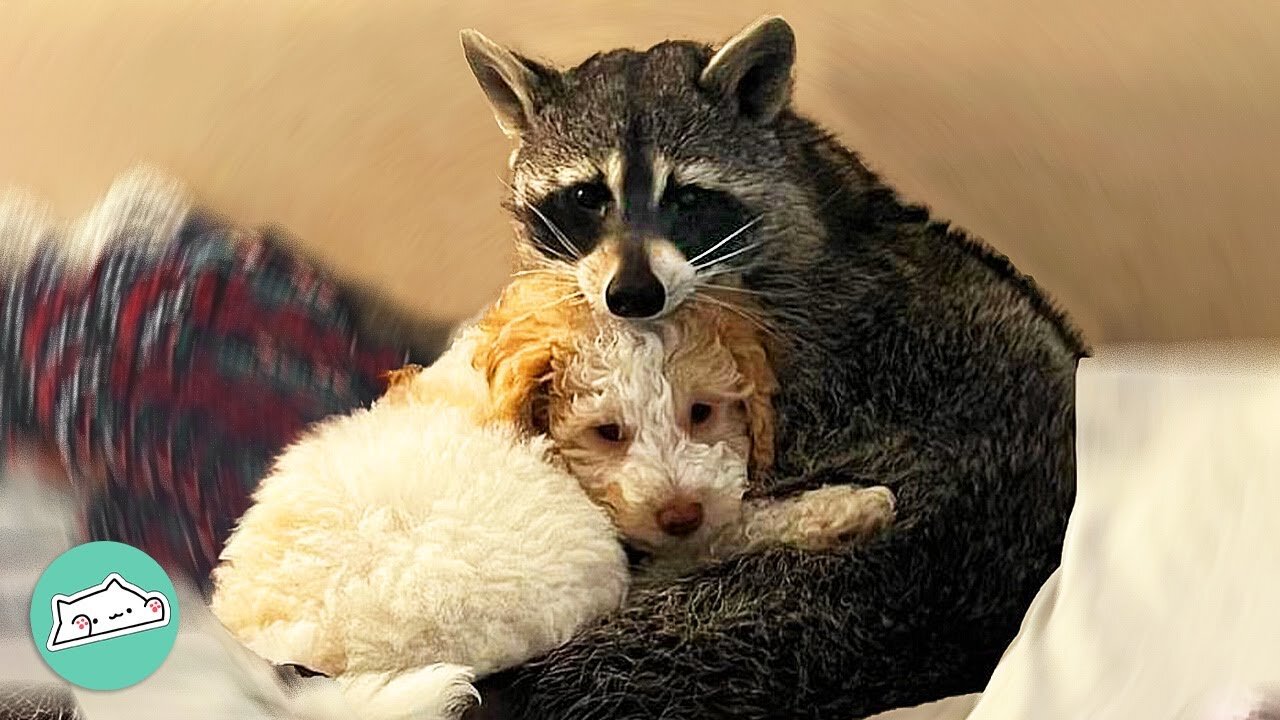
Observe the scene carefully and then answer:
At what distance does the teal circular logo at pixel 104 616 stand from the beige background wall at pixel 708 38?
0.23 meters

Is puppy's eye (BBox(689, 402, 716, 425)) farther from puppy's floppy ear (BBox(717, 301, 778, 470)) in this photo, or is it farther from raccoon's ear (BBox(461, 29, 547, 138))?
raccoon's ear (BBox(461, 29, 547, 138))

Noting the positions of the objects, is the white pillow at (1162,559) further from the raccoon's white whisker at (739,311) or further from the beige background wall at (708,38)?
the raccoon's white whisker at (739,311)

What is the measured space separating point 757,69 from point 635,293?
157 mm

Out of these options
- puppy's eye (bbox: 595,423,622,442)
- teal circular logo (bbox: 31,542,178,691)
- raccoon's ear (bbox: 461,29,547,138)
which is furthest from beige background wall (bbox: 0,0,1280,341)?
teal circular logo (bbox: 31,542,178,691)

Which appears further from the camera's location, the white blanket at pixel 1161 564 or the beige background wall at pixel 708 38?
the beige background wall at pixel 708 38

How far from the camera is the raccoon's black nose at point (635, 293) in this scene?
0.74 metres

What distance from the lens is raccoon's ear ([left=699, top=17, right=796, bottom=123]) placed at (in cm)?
76

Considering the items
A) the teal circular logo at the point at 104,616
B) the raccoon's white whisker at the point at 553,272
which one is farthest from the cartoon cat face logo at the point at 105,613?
the raccoon's white whisker at the point at 553,272

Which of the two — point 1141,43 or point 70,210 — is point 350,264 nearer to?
point 70,210

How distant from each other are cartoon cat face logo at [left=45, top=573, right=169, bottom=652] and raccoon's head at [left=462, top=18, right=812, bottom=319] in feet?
0.97

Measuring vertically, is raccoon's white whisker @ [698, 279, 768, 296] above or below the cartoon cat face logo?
above

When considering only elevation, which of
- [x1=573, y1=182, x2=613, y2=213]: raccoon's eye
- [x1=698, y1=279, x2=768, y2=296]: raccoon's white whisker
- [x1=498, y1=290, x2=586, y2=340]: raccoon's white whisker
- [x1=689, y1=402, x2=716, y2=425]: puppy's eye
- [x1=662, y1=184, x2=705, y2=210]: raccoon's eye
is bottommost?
[x1=689, y1=402, x2=716, y2=425]: puppy's eye

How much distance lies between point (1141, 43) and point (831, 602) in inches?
16.2

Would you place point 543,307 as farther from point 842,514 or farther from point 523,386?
point 842,514
